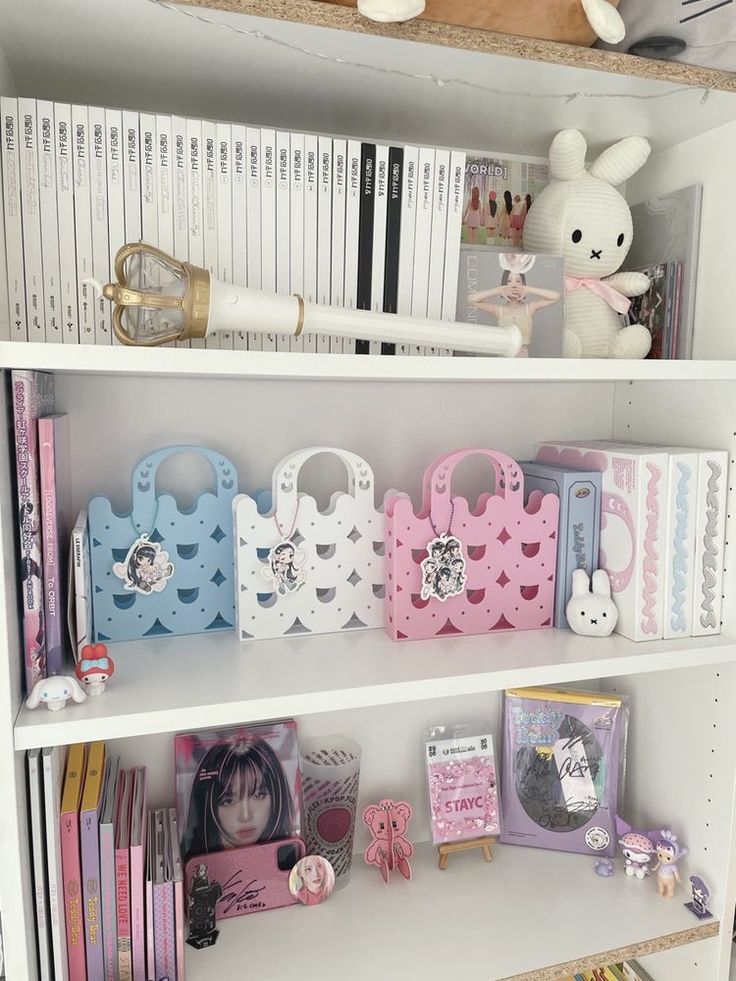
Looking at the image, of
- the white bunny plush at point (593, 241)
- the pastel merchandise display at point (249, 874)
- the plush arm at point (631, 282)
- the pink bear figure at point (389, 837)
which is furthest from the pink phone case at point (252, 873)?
the plush arm at point (631, 282)

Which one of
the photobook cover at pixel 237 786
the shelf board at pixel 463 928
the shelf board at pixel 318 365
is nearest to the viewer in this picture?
the shelf board at pixel 318 365

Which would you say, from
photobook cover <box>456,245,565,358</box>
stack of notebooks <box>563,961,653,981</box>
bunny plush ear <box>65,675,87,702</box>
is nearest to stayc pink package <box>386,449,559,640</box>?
photobook cover <box>456,245,565,358</box>

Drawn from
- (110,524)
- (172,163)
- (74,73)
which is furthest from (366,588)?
(74,73)

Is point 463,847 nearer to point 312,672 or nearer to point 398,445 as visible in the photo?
point 312,672

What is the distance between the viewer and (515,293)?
37.1 inches

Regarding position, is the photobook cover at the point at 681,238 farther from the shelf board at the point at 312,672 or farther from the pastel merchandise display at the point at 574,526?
the shelf board at the point at 312,672

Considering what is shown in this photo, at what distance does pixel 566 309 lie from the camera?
101 centimetres

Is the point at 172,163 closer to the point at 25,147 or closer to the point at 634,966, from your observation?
the point at 25,147

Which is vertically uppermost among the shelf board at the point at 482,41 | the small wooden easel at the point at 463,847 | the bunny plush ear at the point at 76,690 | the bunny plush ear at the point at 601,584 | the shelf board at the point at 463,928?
the shelf board at the point at 482,41

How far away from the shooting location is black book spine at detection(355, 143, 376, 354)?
2.81ft

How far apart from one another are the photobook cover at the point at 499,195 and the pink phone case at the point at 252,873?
2.88 ft

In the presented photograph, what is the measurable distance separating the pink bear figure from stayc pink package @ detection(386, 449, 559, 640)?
1.02 feet

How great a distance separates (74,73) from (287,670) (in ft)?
2.26

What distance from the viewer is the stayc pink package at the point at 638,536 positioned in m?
0.97
